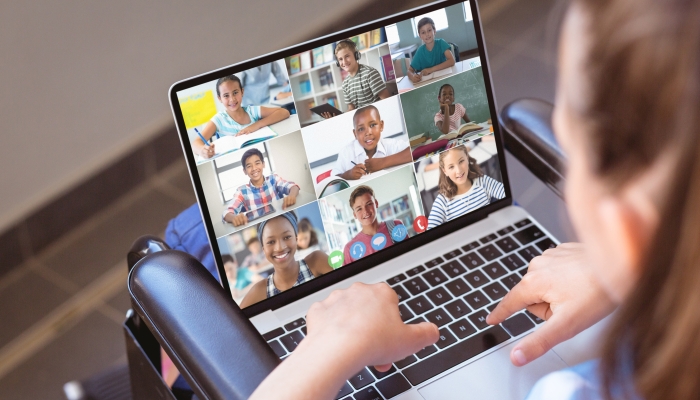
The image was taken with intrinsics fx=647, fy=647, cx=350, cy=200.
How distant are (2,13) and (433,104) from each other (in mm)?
1094

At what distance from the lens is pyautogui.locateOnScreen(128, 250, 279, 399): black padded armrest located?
527mm

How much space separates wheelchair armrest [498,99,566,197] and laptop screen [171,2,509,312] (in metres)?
0.04

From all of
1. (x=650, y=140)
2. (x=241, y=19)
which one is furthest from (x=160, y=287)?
(x=241, y=19)

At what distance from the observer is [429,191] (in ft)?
2.56

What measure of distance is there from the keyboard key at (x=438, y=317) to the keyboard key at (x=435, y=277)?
4 cm

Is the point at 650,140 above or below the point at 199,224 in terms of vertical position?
above

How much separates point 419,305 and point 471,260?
0.32 feet

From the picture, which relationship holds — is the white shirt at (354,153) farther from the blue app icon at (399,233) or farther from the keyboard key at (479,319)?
the keyboard key at (479,319)

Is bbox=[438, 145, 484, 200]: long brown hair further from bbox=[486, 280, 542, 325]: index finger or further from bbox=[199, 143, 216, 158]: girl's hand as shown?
bbox=[199, 143, 216, 158]: girl's hand

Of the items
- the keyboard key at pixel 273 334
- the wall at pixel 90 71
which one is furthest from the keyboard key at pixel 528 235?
the wall at pixel 90 71

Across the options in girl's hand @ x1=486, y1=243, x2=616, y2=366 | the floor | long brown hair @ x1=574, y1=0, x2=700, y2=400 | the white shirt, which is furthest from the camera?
the floor

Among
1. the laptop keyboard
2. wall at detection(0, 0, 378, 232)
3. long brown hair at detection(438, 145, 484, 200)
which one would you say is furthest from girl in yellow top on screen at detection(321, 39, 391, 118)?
wall at detection(0, 0, 378, 232)

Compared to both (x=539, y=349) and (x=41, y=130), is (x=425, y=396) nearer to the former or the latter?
(x=539, y=349)

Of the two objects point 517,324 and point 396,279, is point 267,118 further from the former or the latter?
point 517,324
